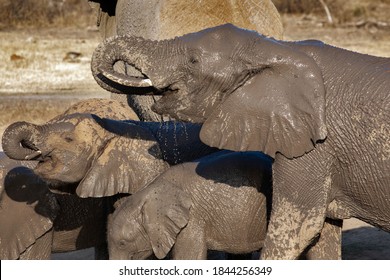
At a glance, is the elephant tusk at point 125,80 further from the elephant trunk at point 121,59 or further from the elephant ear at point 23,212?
the elephant ear at point 23,212

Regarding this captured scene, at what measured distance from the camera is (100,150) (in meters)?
5.95

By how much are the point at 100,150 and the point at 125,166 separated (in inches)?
5.3

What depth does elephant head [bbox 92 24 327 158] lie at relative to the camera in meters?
5.42

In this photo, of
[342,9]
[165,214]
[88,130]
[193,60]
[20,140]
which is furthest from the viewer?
[342,9]

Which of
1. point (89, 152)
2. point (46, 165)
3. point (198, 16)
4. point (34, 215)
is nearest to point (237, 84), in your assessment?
point (89, 152)

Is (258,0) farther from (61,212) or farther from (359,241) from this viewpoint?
(61,212)

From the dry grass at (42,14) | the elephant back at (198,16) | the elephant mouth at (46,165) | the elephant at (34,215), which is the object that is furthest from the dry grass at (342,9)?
the elephant mouth at (46,165)

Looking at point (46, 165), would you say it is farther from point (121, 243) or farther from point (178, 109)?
point (178, 109)

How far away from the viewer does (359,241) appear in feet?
25.5

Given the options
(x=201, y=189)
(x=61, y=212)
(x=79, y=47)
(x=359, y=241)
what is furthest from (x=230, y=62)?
(x=79, y=47)

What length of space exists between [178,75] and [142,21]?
3.15 m

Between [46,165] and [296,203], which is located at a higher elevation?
[296,203]

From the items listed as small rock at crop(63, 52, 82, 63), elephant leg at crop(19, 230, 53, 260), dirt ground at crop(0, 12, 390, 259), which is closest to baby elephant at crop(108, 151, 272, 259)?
elephant leg at crop(19, 230, 53, 260)

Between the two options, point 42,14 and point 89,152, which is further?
point 42,14
